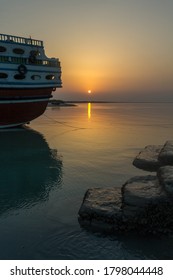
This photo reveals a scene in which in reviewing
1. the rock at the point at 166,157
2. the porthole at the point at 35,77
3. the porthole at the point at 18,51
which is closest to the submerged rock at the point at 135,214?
the rock at the point at 166,157

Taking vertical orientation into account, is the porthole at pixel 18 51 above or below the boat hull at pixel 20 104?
above

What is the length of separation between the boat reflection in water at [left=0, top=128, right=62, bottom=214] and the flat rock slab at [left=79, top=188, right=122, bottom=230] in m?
2.99

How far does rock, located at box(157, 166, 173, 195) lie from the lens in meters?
9.35

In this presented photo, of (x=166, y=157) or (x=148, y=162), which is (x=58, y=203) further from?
(x=148, y=162)

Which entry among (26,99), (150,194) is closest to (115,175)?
(150,194)

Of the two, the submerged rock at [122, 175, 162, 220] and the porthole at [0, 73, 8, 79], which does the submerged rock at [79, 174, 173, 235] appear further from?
the porthole at [0, 73, 8, 79]

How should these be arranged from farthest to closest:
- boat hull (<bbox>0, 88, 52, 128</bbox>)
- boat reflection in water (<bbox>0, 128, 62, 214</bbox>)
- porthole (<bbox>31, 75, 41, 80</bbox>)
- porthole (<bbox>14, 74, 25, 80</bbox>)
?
porthole (<bbox>31, 75, 41, 80</bbox>), porthole (<bbox>14, 74, 25, 80</bbox>), boat hull (<bbox>0, 88, 52, 128</bbox>), boat reflection in water (<bbox>0, 128, 62, 214</bbox>)

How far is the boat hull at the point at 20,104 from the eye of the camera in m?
33.0

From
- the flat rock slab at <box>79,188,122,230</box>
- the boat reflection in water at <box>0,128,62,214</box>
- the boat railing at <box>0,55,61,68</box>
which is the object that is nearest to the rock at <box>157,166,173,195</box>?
the flat rock slab at <box>79,188,122,230</box>

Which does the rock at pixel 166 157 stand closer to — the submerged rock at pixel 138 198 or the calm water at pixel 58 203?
the calm water at pixel 58 203

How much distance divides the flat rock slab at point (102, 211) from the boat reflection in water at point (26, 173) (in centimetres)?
299

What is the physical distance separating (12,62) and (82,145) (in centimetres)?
1355

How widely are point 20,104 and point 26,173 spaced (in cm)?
1865
